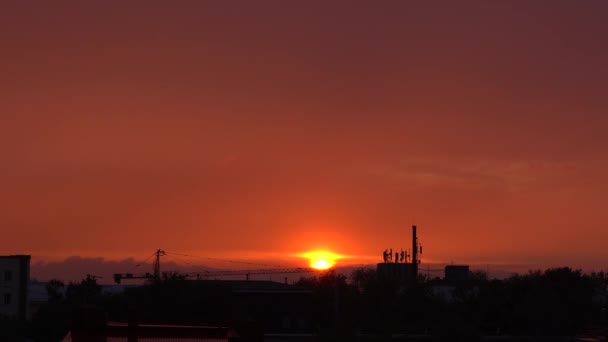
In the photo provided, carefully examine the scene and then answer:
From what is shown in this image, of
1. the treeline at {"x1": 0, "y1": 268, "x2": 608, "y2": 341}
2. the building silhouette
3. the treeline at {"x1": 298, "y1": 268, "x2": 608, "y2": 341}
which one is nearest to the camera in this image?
the treeline at {"x1": 0, "y1": 268, "x2": 608, "y2": 341}

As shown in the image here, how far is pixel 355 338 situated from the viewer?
7900 centimetres

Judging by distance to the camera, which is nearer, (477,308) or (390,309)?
(390,309)

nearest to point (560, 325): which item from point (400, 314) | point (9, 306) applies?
point (400, 314)

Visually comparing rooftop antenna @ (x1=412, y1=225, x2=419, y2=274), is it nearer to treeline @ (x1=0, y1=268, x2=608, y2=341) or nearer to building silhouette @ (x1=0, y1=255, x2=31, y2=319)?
treeline @ (x1=0, y1=268, x2=608, y2=341)

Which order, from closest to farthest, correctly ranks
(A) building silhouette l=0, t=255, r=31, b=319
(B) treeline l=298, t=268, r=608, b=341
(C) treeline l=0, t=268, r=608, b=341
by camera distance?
(C) treeline l=0, t=268, r=608, b=341, (B) treeline l=298, t=268, r=608, b=341, (A) building silhouette l=0, t=255, r=31, b=319

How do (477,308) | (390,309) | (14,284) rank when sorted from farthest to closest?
(14,284) → (477,308) → (390,309)

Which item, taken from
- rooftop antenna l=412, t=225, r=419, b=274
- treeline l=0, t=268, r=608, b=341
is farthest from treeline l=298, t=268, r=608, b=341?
rooftop antenna l=412, t=225, r=419, b=274

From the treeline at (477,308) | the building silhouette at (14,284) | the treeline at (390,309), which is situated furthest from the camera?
the building silhouette at (14,284)

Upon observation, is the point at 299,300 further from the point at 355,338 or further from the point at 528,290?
the point at 355,338

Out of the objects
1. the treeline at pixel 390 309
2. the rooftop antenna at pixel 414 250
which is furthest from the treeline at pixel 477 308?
the rooftop antenna at pixel 414 250

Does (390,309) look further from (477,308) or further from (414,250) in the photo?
(414,250)

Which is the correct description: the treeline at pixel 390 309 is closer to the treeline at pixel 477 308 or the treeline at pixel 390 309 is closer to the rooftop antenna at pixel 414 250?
the treeline at pixel 477 308

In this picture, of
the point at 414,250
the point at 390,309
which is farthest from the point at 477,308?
the point at 414,250

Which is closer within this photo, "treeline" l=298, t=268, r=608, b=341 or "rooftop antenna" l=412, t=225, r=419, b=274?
"treeline" l=298, t=268, r=608, b=341
